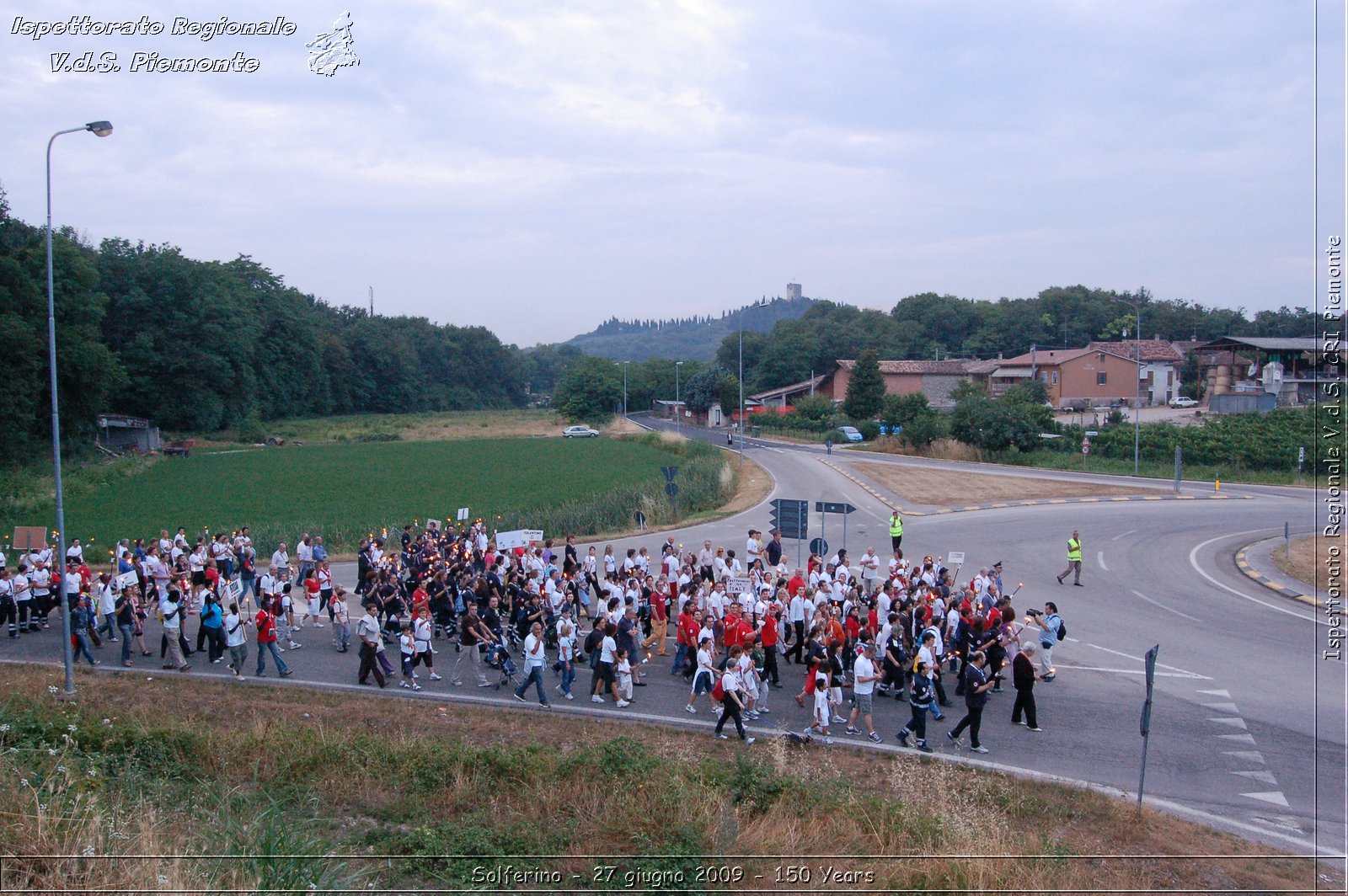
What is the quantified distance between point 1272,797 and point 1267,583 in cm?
1458

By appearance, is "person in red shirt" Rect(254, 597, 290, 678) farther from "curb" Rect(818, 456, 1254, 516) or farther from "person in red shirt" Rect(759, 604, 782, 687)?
"curb" Rect(818, 456, 1254, 516)

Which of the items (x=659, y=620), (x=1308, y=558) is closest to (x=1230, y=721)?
(x=659, y=620)

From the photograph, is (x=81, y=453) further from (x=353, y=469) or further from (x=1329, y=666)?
(x=1329, y=666)

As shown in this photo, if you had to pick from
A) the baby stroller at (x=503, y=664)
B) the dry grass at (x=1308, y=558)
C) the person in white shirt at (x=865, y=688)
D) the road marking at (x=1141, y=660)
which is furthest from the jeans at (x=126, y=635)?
the dry grass at (x=1308, y=558)

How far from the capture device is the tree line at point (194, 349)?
4694 centimetres

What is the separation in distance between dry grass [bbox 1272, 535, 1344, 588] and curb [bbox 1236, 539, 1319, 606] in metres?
0.72

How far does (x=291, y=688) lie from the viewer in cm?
1451

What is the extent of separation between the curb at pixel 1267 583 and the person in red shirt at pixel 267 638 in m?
21.3

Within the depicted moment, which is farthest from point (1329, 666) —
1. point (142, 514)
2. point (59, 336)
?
point (59, 336)

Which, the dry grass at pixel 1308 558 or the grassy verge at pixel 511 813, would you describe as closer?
the grassy verge at pixel 511 813

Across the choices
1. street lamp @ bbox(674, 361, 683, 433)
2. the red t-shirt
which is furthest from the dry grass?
street lamp @ bbox(674, 361, 683, 433)

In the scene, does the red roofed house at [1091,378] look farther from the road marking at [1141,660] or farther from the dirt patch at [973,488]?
the road marking at [1141,660]

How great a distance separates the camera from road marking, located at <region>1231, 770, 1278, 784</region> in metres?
10.9

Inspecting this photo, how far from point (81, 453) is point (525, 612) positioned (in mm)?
54246
